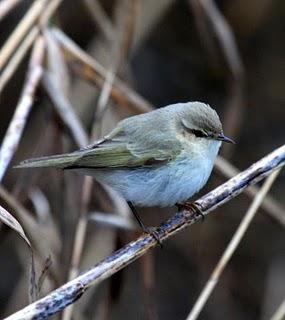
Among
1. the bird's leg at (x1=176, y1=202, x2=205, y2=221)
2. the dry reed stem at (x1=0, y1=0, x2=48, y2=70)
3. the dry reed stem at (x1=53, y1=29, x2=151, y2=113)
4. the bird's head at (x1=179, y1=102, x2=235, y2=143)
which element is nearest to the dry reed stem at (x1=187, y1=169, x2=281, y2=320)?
the bird's leg at (x1=176, y1=202, x2=205, y2=221)

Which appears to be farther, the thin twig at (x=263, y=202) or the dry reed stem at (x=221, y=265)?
the thin twig at (x=263, y=202)

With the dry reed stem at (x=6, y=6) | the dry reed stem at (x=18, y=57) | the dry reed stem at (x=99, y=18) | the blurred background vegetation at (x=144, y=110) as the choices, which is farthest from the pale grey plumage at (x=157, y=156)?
the dry reed stem at (x=99, y=18)

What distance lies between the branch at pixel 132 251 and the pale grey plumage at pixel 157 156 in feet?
0.41

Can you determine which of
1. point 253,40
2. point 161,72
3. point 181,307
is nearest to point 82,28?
point 161,72

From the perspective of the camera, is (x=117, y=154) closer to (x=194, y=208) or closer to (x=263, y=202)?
(x=194, y=208)

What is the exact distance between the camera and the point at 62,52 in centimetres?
296

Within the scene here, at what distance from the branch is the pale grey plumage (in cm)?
13

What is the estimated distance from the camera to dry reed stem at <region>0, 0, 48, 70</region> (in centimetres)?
273

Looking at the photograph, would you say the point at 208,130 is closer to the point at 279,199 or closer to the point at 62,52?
the point at 62,52

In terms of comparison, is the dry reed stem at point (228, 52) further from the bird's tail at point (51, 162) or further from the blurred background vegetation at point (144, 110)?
the bird's tail at point (51, 162)

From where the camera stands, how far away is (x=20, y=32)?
2.82 meters

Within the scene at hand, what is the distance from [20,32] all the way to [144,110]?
0.64m

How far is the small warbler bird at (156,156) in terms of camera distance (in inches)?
97.2

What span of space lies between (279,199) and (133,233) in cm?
211
